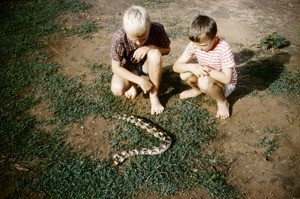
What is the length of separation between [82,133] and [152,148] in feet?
3.35

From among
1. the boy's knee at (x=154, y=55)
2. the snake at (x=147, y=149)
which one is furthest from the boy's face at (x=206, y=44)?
the snake at (x=147, y=149)

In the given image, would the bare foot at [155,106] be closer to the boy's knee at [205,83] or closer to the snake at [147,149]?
the snake at [147,149]

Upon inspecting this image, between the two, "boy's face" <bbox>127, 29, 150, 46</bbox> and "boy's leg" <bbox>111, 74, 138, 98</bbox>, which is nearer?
"boy's face" <bbox>127, 29, 150, 46</bbox>

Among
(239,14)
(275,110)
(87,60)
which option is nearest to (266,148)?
(275,110)

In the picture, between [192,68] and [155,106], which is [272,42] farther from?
[155,106]

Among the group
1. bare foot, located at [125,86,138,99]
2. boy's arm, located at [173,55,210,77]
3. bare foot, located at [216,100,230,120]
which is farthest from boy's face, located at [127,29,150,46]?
bare foot, located at [216,100,230,120]

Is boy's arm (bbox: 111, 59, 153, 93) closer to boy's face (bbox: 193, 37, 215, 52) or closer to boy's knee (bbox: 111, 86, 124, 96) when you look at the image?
boy's knee (bbox: 111, 86, 124, 96)

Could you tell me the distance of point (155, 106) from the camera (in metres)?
4.22

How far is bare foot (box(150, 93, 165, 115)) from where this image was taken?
Result: 4.20 metres

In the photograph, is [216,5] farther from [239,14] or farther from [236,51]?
[236,51]

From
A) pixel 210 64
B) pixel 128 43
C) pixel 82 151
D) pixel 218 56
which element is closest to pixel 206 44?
pixel 218 56

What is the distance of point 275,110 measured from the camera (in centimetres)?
421

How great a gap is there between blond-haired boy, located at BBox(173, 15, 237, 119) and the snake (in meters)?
0.89

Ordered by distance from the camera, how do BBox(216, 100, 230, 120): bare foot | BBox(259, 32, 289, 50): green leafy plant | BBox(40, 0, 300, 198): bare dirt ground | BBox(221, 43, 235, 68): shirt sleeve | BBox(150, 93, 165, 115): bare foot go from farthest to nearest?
1. BBox(259, 32, 289, 50): green leafy plant
2. BBox(150, 93, 165, 115): bare foot
3. BBox(216, 100, 230, 120): bare foot
4. BBox(221, 43, 235, 68): shirt sleeve
5. BBox(40, 0, 300, 198): bare dirt ground
